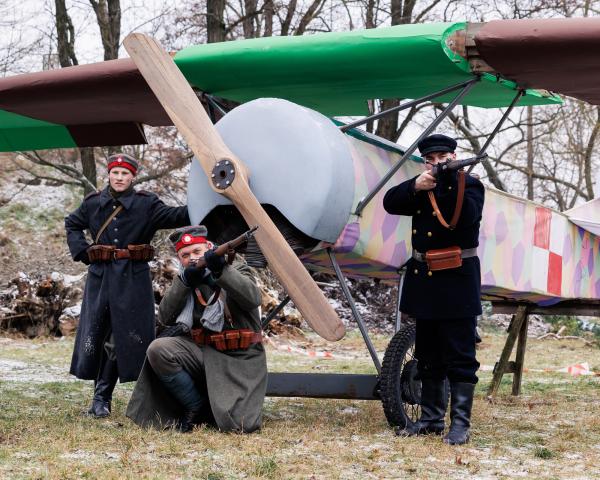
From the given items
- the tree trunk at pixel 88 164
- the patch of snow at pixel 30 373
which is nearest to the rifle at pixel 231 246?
the patch of snow at pixel 30 373

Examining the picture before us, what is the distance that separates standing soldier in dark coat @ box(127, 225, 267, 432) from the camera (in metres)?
5.14

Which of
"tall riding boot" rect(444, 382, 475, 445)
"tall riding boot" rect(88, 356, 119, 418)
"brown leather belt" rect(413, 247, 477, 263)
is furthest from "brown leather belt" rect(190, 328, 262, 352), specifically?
"tall riding boot" rect(444, 382, 475, 445)

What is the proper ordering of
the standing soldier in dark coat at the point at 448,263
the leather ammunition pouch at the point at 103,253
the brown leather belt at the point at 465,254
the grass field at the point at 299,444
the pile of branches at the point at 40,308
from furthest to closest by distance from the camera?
the pile of branches at the point at 40,308 < the leather ammunition pouch at the point at 103,253 < the brown leather belt at the point at 465,254 < the standing soldier in dark coat at the point at 448,263 < the grass field at the point at 299,444

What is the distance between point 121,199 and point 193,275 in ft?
4.01

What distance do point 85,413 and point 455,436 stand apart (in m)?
2.47

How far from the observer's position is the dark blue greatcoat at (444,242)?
5.00m

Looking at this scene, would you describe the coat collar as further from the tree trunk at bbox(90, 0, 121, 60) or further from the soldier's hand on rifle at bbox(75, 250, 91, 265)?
the tree trunk at bbox(90, 0, 121, 60)

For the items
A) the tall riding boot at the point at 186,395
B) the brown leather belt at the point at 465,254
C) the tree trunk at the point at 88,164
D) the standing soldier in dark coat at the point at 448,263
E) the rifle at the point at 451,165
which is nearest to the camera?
the rifle at the point at 451,165

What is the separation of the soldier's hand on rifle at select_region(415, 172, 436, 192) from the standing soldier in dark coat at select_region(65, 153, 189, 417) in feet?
5.62

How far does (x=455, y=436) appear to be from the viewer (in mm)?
4906

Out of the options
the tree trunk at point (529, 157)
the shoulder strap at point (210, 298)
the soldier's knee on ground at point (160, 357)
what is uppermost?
the tree trunk at point (529, 157)

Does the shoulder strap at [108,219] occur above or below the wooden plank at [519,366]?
above

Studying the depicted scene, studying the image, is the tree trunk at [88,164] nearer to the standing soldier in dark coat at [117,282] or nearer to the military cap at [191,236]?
the standing soldier in dark coat at [117,282]

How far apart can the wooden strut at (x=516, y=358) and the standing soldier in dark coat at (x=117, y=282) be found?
10.8 ft
